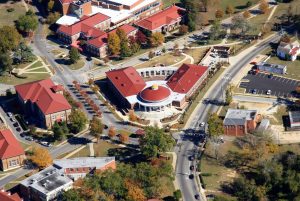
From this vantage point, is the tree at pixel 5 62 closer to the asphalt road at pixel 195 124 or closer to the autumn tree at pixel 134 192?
the asphalt road at pixel 195 124

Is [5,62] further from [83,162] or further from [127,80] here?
[83,162]

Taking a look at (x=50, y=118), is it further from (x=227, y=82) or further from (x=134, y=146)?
(x=227, y=82)

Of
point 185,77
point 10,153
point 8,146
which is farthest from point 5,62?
point 185,77

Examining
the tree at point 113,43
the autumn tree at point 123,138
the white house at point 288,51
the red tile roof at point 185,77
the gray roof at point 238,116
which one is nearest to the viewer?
the autumn tree at point 123,138

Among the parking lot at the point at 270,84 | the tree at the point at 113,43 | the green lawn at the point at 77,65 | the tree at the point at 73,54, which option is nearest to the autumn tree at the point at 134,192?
the parking lot at the point at 270,84

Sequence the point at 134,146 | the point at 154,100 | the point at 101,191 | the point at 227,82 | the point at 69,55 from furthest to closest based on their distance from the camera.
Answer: the point at 69,55 < the point at 227,82 < the point at 154,100 < the point at 134,146 < the point at 101,191

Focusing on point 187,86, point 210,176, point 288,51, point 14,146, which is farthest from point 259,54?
point 14,146
